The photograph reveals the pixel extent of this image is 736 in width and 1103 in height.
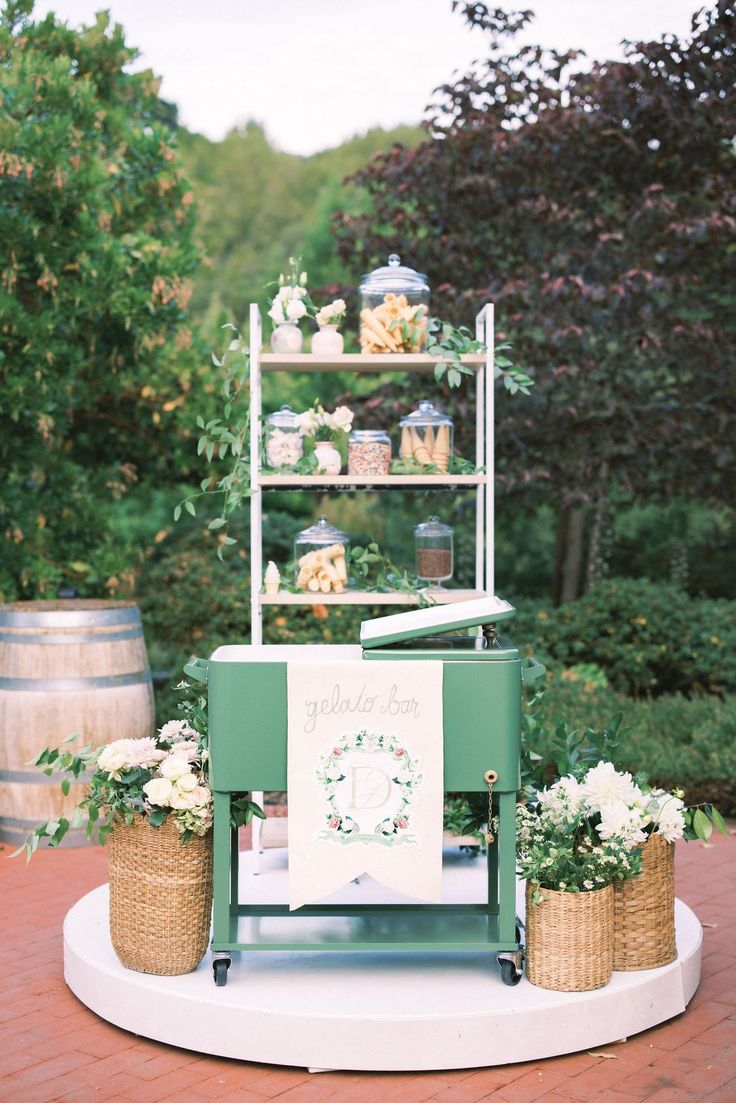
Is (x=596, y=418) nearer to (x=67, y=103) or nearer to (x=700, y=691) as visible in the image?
(x=700, y=691)

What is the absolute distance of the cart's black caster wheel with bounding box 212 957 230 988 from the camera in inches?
127

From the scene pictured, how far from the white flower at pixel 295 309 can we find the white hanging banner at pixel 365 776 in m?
1.90

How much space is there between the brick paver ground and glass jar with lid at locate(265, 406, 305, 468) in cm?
200

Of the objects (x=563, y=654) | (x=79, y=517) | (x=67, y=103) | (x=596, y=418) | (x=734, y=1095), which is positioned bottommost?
(x=734, y=1095)

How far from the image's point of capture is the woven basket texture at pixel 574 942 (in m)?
3.19

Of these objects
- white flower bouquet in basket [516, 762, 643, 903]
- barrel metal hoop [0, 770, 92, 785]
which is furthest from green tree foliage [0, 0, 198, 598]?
white flower bouquet in basket [516, 762, 643, 903]

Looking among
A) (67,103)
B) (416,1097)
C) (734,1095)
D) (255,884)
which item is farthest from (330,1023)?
(67,103)

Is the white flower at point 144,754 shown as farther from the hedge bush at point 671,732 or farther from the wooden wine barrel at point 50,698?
the hedge bush at point 671,732

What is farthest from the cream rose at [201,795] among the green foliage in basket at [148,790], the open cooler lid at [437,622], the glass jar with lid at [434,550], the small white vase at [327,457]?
the glass jar with lid at [434,550]

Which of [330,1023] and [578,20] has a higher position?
[578,20]

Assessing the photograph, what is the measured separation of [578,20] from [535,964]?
7521 millimetres

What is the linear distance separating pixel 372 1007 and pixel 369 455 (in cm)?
221

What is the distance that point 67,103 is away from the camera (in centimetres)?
618

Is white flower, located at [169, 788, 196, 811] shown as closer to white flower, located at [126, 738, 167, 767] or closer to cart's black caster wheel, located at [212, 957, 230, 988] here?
white flower, located at [126, 738, 167, 767]
